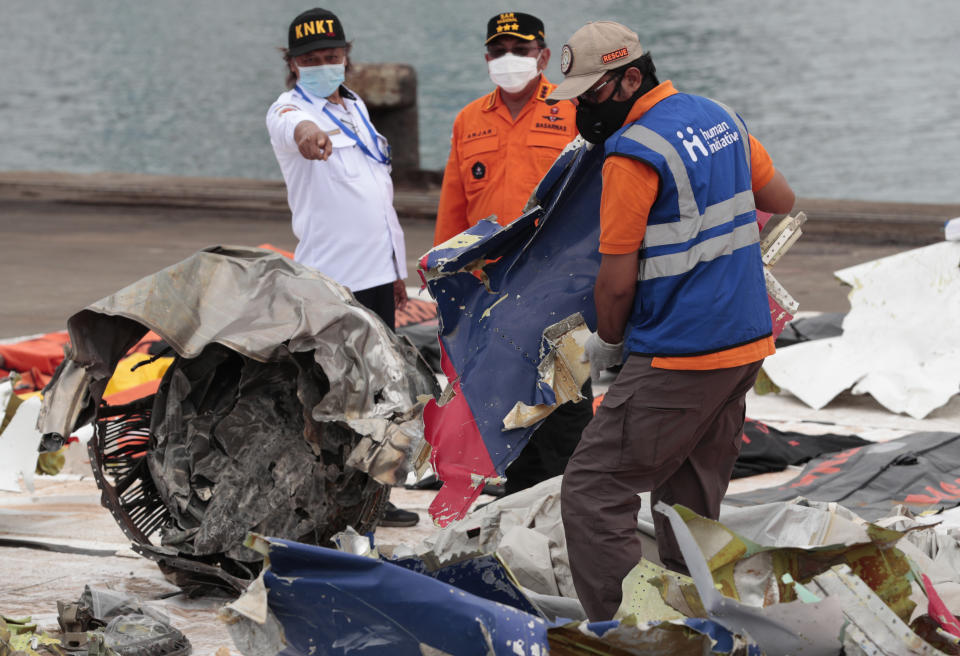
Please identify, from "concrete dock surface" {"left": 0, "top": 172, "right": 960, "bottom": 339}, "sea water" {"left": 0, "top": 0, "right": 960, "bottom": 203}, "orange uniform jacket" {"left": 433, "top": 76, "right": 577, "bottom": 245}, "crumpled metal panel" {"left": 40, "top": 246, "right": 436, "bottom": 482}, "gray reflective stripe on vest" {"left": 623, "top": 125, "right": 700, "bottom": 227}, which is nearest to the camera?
"gray reflective stripe on vest" {"left": 623, "top": 125, "right": 700, "bottom": 227}

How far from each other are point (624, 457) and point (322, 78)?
2.40 m

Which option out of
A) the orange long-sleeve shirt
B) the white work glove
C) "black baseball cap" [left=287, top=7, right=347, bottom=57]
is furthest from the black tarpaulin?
"black baseball cap" [left=287, top=7, right=347, bottom=57]

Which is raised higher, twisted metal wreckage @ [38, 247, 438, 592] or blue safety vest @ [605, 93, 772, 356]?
blue safety vest @ [605, 93, 772, 356]

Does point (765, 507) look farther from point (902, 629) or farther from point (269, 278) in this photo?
point (269, 278)

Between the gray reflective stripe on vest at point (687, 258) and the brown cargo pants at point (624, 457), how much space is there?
9.7 inches

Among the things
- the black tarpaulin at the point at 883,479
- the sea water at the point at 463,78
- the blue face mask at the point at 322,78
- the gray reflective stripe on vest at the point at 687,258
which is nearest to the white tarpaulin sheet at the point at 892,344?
the black tarpaulin at the point at 883,479

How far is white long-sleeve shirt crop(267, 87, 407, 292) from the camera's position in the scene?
484 cm

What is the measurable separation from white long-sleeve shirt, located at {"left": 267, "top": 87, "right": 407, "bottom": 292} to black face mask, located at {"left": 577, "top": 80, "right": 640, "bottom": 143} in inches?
65.8

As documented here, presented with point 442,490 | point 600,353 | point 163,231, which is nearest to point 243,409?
point 442,490

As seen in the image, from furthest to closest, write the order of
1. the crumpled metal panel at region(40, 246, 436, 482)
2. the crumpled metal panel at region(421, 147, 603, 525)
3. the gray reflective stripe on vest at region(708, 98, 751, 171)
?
the crumpled metal panel at region(40, 246, 436, 482) < the crumpled metal panel at region(421, 147, 603, 525) < the gray reflective stripe on vest at region(708, 98, 751, 171)

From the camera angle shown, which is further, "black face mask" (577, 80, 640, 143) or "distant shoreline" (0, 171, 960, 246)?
"distant shoreline" (0, 171, 960, 246)

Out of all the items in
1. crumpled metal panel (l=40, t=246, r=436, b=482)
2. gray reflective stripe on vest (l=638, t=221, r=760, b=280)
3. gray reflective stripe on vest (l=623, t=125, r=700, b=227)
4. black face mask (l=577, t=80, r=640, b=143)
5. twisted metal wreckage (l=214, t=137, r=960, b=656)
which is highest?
black face mask (l=577, t=80, r=640, b=143)

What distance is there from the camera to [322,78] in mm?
4922

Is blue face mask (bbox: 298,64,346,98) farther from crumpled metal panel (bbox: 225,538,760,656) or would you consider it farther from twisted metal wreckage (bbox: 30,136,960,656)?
crumpled metal panel (bbox: 225,538,760,656)
